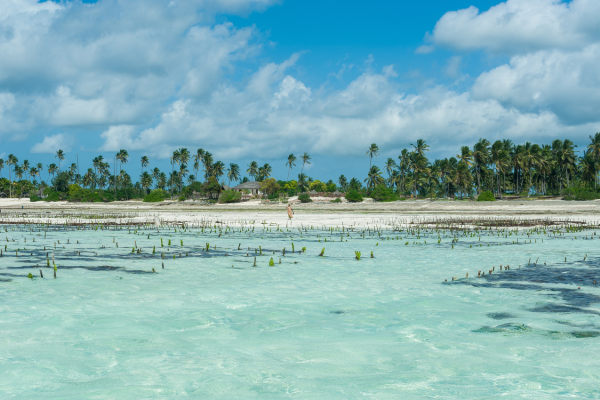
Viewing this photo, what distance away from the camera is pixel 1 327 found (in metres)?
9.07

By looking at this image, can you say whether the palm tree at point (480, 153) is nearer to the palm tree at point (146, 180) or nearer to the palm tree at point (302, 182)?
the palm tree at point (302, 182)

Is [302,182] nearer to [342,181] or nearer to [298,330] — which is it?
[342,181]

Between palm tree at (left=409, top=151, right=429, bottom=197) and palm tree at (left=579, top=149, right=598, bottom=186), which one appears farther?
palm tree at (left=409, top=151, right=429, bottom=197)

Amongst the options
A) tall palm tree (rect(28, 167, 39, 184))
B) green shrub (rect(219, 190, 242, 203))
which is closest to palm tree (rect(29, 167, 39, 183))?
tall palm tree (rect(28, 167, 39, 184))

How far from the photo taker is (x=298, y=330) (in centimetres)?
919

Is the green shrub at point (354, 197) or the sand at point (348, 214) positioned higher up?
the green shrub at point (354, 197)

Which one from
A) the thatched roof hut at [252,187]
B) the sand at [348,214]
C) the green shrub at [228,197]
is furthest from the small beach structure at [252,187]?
the sand at [348,214]

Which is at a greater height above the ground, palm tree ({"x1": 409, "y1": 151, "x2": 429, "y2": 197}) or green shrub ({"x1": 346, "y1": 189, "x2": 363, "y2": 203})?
palm tree ({"x1": 409, "y1": 151, "x2": 429, "y2": 197})

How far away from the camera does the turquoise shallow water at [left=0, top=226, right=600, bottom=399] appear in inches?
258

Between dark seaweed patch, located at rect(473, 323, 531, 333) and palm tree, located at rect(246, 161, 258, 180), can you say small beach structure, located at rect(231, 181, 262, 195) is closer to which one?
palm tree, located at rect(246, 161, 258, 180)

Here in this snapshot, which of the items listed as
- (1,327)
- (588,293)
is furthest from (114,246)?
(588,293)

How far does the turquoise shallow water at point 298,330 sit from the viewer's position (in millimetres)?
6547

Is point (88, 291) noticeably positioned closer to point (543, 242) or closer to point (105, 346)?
point (105, 346)

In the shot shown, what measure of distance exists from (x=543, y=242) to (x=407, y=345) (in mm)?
18725
